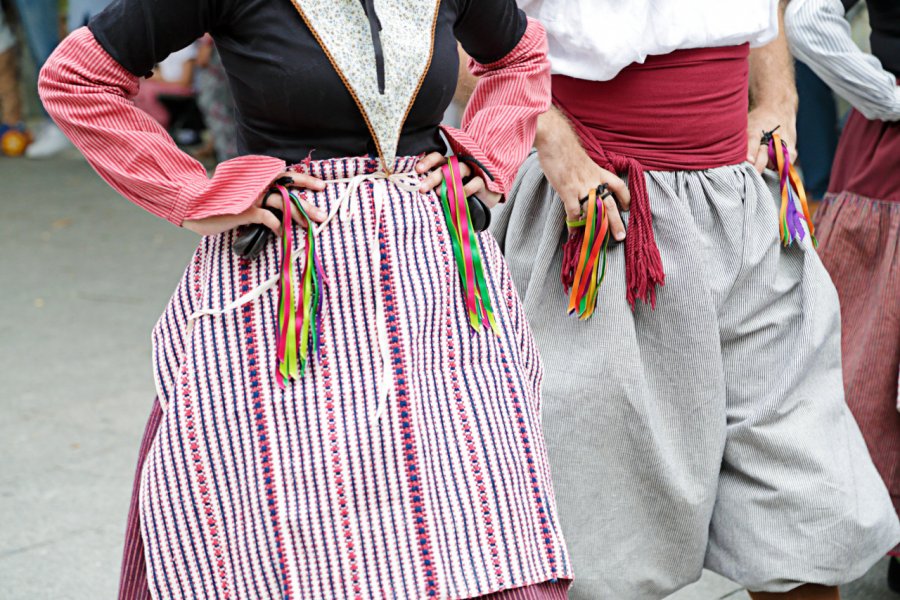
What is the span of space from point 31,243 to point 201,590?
526 cm

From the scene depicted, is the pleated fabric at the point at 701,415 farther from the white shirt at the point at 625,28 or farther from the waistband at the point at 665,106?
the white shirt at the point at 625,28

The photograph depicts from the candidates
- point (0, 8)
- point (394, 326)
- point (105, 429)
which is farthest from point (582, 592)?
point (0, 8)

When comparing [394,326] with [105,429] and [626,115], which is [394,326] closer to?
[626,115]

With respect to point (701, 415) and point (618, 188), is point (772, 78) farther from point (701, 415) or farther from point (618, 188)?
point (701, 415)

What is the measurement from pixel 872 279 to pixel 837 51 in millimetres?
557

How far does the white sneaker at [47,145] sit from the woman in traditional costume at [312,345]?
7.64 meters

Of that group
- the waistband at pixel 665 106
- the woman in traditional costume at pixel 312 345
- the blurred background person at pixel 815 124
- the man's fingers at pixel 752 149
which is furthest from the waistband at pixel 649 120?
the blurred background person at pixel 815 124

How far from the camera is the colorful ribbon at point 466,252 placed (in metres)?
1.81

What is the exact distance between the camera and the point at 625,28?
2193 mm

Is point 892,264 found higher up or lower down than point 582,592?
higher up

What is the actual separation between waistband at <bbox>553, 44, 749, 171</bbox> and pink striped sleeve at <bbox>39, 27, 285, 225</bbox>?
31.4 inches

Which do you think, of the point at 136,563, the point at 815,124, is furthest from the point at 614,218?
the point at 815,124

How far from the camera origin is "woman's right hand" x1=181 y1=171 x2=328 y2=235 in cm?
171

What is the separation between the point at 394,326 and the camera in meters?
1.74
